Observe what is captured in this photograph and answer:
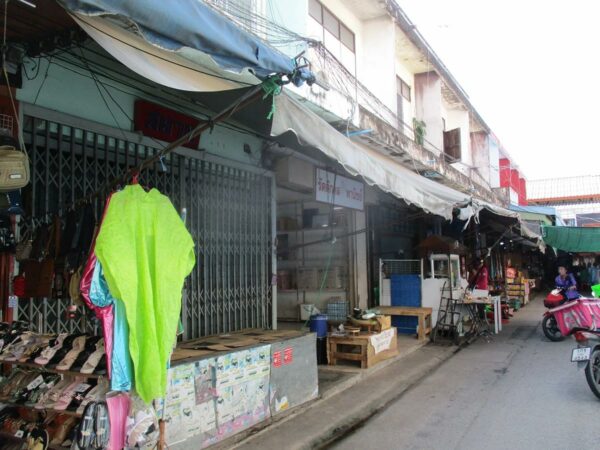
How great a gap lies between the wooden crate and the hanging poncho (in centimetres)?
460

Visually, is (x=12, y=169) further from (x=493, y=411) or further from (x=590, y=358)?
(x=590, y=358)

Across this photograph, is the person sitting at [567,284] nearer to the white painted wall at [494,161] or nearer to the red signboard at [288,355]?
the red signboard at [288,355]

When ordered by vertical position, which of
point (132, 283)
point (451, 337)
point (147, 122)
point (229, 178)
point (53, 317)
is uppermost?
point (147, 122)

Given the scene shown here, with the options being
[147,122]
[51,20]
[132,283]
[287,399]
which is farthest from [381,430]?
[51,20]

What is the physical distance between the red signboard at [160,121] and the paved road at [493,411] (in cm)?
383

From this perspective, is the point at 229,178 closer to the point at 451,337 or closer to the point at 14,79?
the point at 14,79

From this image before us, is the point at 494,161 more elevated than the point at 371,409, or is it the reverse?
the point at 494,161

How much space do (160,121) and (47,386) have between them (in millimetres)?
3047

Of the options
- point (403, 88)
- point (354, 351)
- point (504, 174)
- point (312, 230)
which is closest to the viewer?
point (354, 351)

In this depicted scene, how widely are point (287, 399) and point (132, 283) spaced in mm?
2914

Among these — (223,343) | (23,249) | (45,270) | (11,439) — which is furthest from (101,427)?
(223,343)

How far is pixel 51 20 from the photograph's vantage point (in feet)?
11.2

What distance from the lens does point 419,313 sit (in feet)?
32.7

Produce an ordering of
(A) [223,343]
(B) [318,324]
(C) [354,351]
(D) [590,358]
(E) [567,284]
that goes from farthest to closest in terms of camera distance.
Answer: (E) [567,284]
(C) [354,351]
(B) [318,324]
(D) [590,358]
(A) [223,343]
